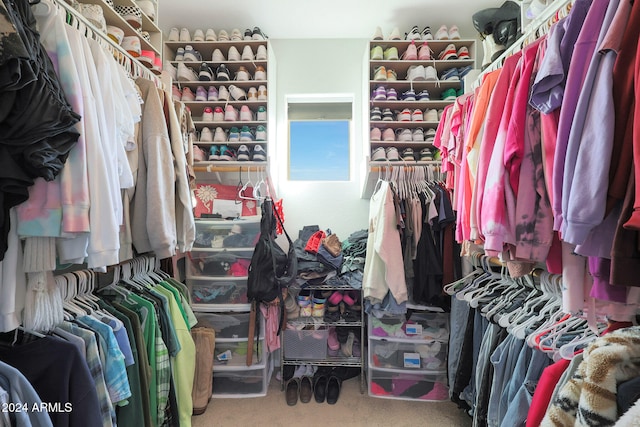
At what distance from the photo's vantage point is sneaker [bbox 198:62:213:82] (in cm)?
224

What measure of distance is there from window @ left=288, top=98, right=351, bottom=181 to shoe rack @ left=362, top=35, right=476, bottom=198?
1.66 feet

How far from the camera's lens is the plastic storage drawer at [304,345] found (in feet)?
6.75

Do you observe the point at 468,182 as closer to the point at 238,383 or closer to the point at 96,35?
the point at 96,35

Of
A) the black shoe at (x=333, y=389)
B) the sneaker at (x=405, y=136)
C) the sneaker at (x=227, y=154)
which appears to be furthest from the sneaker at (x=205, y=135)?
the black shoe at (x=333, y=389)

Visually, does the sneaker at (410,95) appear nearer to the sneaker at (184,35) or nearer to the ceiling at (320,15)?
the ceiling at (320,15)

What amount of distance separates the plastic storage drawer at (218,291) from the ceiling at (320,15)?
1.97m

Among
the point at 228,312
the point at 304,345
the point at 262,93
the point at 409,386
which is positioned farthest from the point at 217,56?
the point at 409,386

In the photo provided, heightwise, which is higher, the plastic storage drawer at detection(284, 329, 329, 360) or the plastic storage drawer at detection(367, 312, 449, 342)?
the plastic storage drawer at detection(367, 312, 449, 342)

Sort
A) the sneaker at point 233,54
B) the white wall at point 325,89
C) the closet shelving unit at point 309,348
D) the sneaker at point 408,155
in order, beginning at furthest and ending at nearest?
the white wall at point 325,89 < the sneaker at point 233,54 < the sneaker at point 408,155 < the closet shelving unit at point 309,348

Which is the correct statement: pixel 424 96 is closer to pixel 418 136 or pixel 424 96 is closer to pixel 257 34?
pixel 418 136

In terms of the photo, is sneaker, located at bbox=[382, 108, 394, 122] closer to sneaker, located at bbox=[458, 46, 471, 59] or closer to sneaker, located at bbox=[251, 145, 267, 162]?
sneaker, located at bbox=[458, 46, 471, 59]

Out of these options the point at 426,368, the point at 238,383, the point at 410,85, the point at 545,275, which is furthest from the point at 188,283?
the point at 410,85

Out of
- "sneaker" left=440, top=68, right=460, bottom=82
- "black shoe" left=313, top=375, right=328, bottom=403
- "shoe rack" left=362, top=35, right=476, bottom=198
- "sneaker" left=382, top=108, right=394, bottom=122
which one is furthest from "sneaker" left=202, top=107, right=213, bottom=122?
"black shoe" left=313, top=375, right=328, bottom=403

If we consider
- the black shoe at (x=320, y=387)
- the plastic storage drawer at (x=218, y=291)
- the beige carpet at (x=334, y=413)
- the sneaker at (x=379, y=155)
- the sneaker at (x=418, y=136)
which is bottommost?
the beige carpet at (x=334, y=413)
